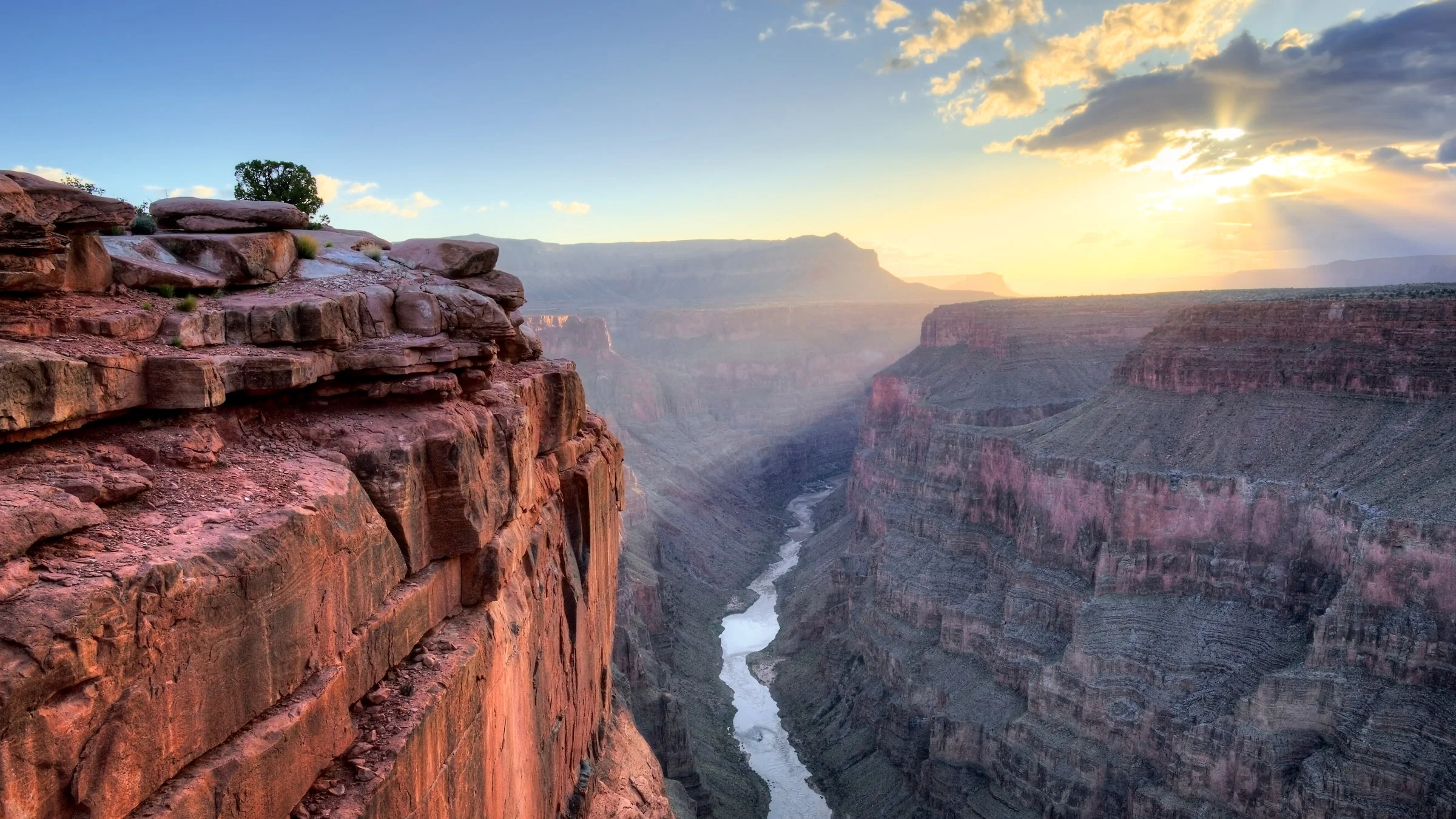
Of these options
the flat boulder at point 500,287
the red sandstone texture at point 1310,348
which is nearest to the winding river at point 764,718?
the red sandstone texture at point 1310,348

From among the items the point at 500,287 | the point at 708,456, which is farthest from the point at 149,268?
the point at 708,456

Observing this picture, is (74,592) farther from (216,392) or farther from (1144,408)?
(1144,408)

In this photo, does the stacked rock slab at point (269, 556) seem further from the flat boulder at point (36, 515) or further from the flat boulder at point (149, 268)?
the flat boulder at point (149, 268)

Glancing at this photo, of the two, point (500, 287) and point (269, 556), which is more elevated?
point (500, 287)

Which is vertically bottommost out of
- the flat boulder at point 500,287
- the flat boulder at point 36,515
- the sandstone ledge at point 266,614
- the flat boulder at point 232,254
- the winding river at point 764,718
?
the winding river at point 764,718

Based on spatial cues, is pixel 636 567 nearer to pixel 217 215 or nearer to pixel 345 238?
pixel 345 238

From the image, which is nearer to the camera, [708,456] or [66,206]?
[66,206]

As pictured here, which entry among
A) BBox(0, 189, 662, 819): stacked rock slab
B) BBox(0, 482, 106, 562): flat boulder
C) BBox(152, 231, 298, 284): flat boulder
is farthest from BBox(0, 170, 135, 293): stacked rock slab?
BBox(0, 482, 106, 562): flat boulder

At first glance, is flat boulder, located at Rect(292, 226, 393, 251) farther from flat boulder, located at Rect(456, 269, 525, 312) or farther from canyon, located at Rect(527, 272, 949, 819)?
canyon, located at Rect(527, 272, 949, 819)
